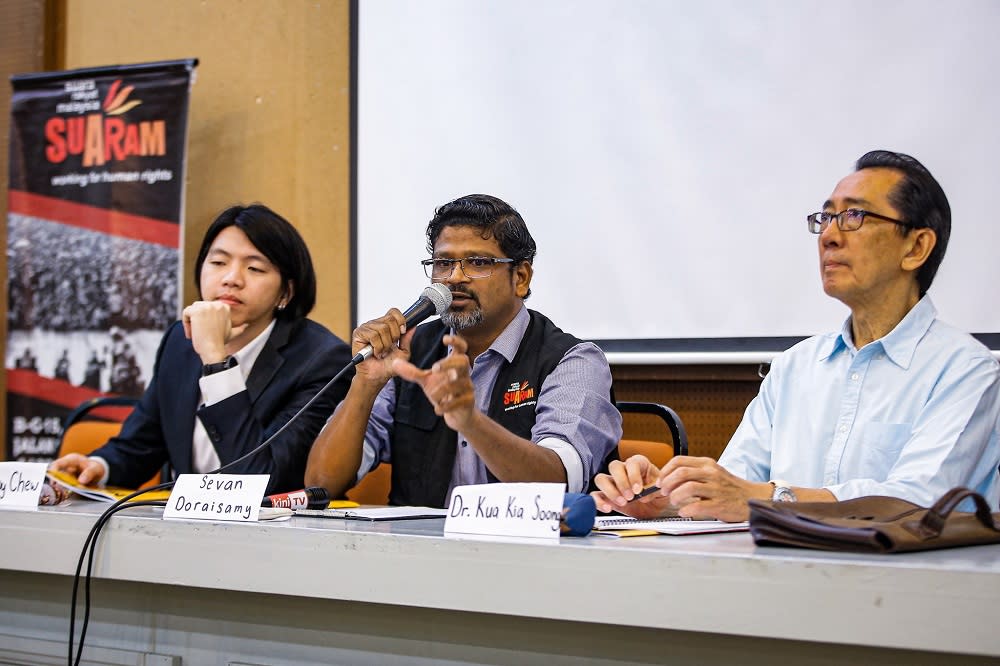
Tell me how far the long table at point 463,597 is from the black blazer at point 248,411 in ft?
1.68

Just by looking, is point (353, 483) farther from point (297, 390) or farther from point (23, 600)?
point (23, 600)

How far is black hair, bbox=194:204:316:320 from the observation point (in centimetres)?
226

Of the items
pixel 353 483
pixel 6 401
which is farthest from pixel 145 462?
pixel 6 401

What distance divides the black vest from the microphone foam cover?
2.42 feet

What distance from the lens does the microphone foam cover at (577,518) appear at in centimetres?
113

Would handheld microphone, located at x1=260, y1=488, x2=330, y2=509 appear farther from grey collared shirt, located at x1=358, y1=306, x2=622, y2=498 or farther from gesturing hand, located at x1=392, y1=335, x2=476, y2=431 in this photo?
grey collared shirt, located at x1=358, y1=306, x2=622, y2=498

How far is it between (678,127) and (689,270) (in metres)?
0.41

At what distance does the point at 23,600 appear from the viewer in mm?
1459

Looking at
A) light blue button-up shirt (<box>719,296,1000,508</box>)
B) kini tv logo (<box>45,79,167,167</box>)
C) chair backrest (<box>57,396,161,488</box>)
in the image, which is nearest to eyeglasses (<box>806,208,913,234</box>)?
light blue button-up shirt (<box>719,296,1000,508</box>)

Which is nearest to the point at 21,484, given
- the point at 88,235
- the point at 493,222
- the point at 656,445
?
the point at 493,222

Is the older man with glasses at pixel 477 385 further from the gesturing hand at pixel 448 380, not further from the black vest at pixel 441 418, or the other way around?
the gesturing hand at pixel 448 380

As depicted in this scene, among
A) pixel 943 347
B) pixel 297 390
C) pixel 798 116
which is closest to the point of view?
pixel 943 347

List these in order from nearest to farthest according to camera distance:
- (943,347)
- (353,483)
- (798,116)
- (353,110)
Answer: (943,347) → (353,483) → (798,116) → (353,110)

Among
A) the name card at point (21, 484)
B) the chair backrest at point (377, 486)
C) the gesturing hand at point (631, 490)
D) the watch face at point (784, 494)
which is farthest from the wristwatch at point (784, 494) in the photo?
the name card at point (21, 484)
